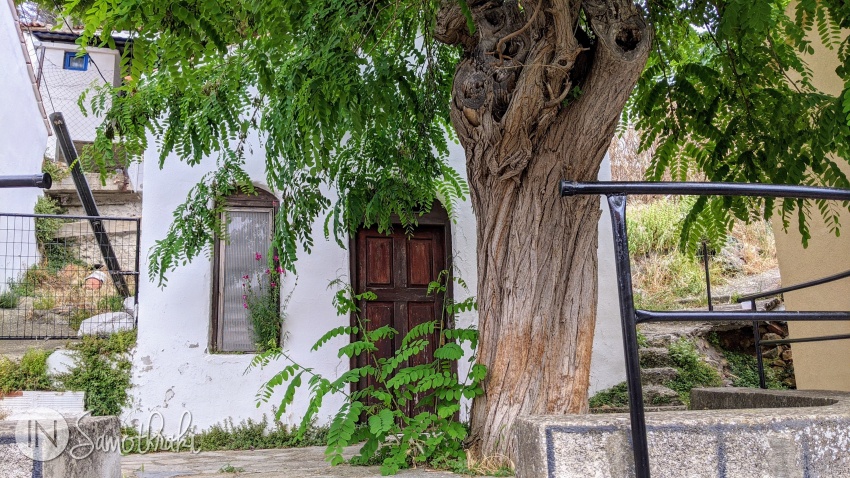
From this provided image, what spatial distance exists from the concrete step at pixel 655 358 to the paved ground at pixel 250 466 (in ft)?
12.5

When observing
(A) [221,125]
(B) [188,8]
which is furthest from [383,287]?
(B) [188,8]

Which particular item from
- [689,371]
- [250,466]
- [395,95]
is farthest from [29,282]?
[689,371]

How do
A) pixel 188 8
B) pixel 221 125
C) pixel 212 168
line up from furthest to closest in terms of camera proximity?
pixel 212 168 < pixel 221 125 < pixel 188 8

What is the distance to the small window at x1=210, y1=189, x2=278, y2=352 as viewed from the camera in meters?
7.14

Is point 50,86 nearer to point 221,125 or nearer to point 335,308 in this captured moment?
point 335,308

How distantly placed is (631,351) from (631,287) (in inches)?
6.2

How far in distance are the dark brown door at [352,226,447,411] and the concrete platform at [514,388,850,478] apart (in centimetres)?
582

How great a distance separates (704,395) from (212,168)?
542 centimetres

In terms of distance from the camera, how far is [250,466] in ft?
16.8

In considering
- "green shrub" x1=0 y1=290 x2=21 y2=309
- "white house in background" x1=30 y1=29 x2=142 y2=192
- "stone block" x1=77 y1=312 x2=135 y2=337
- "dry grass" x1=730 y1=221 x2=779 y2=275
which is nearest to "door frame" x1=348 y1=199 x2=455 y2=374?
"stone block" x1=77 y1=312 x2=135 y2=337

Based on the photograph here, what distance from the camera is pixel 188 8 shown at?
2.64 metres

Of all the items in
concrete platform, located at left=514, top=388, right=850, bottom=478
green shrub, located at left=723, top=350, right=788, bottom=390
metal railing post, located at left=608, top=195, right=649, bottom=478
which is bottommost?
green shrub, located at left=723, top=350, right=788, bottom=390

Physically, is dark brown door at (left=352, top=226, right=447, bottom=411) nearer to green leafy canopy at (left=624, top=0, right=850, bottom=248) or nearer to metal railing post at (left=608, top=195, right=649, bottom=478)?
green leafy canopy at (left=624, top=0, right=850, bottom=248)

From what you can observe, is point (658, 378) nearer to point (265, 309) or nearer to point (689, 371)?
point (689, 371)
